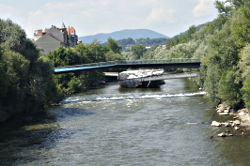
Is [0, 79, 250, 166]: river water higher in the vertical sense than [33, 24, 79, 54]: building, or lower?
lower

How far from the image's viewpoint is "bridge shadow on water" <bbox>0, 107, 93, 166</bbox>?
35719 millimetres

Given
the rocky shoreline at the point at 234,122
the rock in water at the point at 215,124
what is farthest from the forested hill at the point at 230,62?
the rock in water at the point at 215,124

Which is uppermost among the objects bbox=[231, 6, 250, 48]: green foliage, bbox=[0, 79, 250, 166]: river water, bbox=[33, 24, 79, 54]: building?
bbox=[33, 24, 79, 54]: building

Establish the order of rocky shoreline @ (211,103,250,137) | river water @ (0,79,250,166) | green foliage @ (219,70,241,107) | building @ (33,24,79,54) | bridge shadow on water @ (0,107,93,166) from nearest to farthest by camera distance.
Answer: river water @ (0,79,250,166) < bridge shadow on water @ (0,107,93,166) < rocky shoreline @ (211,103,250,137) < green foliage @ (219,70,241,107) < building @ (33,24,79,54)

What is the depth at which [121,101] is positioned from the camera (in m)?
67.0

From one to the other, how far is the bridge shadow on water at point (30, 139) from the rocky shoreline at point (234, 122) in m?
15.7

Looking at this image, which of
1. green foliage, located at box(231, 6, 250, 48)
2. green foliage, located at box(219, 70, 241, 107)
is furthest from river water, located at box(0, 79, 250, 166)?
green foliage, located at box(231, 6, 250, 48)

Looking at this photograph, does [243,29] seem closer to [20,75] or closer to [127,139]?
[127,139]

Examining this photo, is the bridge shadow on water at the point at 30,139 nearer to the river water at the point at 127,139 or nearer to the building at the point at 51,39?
the river water at the point at 127,139

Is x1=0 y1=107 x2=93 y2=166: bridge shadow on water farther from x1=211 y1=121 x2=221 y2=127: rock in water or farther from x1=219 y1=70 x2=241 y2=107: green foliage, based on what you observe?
x1=219 y1=70 x2=241 y2=107: green foliage

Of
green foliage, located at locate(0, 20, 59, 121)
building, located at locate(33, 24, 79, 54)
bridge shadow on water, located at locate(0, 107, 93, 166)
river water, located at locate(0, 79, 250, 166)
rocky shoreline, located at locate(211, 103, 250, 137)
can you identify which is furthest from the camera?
building, located at locate(33, 24, 79, 54)

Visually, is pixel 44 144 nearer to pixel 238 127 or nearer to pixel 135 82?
pixel 238 127

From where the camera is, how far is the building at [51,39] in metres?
126

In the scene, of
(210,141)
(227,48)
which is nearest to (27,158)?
(210,141)
